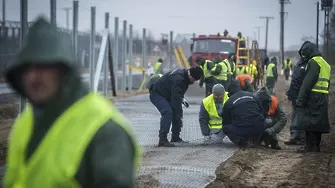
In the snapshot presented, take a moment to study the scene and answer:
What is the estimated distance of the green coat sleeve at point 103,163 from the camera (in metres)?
2.91

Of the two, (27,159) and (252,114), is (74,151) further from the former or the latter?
(252,114)

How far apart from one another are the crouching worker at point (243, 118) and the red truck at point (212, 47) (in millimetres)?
20693

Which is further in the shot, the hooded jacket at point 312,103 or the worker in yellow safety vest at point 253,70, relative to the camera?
the worker in yellow safety vest at point 253,70

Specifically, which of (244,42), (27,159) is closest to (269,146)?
(27,159)

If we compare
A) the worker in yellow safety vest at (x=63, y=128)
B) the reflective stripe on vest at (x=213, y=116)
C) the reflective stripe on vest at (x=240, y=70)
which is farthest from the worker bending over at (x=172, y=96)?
the reflective stripe on vest at (x=240, y=70)

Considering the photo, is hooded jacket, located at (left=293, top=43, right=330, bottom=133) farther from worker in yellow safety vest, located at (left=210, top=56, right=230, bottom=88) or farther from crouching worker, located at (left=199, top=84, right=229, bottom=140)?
worker in yellow safety vest, located at (left=210, top=56, right=230, bottom=88)

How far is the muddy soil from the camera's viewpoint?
10086 mm

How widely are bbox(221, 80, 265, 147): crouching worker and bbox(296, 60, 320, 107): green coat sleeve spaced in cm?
86

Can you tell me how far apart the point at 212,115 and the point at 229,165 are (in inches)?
122

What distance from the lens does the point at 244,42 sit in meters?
34.5

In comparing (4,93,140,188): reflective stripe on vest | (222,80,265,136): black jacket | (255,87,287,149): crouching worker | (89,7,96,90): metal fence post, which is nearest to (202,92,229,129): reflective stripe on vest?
(222,80,265,136): black jacket

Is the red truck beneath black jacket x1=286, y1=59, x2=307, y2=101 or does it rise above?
above

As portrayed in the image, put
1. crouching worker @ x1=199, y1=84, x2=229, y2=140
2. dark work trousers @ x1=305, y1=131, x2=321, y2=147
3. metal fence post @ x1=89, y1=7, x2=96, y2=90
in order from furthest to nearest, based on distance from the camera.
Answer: metal fence post @ x1=89, y1=7, x2=96, y2=90
crouching worker @ x1=199, y1=84, x2=229, y2=140
dark work trousers @ x1=305, y1=131, x2=321, y2=147

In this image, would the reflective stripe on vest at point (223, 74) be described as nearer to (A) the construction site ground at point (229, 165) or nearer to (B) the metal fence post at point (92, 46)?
(B) the metal fence post at point (92, 46)
